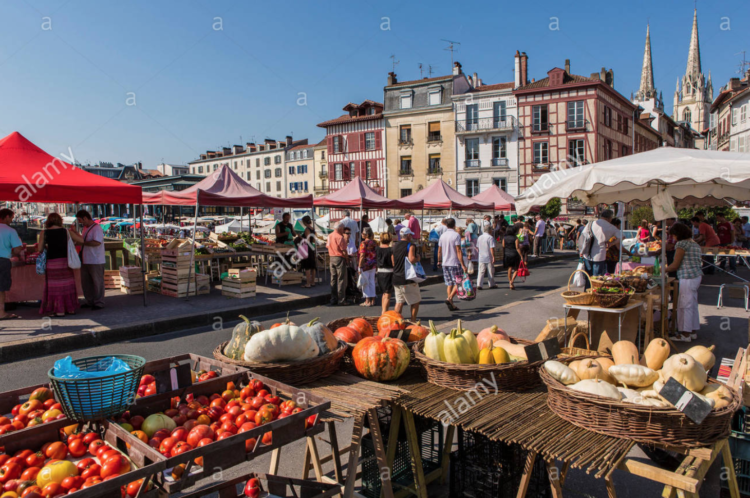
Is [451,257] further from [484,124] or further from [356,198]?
[484,124]

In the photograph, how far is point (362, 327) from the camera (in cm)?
404

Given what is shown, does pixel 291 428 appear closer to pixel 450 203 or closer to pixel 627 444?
pixel 627 444

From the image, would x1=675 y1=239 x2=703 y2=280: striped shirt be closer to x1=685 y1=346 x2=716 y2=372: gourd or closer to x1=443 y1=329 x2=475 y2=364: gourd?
x1=685 y1=346 x2=716 y2=372: gourd

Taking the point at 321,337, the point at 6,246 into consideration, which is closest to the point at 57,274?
the point at 6,246

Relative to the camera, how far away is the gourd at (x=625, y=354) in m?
3.07

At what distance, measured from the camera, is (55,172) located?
9.00 m

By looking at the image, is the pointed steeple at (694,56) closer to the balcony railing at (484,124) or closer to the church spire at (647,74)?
the church spire at (647,74)

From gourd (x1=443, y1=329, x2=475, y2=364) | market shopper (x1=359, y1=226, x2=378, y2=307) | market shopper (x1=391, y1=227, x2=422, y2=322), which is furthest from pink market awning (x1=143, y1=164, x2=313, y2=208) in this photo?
gourd (x1=443, y1=329, x2=475, y2=364)

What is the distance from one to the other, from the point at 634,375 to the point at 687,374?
267 mm

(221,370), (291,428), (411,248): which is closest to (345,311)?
(411,248)

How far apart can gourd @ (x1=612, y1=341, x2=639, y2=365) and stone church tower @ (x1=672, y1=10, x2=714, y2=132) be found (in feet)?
385

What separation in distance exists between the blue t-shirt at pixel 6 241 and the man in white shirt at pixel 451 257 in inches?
308

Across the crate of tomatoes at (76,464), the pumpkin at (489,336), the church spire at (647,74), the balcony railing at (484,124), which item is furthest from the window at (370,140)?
the church spire at (647,74)

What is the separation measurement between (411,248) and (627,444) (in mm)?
5945
